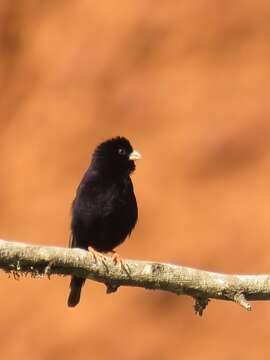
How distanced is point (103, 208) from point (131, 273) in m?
1.56

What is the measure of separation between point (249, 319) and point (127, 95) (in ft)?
10.1

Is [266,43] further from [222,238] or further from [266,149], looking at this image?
[222,238]

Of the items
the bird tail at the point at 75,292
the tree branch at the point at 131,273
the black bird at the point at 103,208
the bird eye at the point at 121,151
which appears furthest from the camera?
the bird eye at the point at 121,151

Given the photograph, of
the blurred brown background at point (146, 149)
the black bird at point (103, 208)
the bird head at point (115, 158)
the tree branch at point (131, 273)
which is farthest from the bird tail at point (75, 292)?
the blurred brown background at point (146, 149)

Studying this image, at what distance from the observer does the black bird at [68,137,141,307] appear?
6129 millimetres

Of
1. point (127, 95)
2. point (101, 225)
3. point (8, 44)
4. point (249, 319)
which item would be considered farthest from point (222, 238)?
point (101, 225)

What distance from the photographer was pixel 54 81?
486 inches

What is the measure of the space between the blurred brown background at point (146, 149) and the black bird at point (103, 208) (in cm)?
Result: 467

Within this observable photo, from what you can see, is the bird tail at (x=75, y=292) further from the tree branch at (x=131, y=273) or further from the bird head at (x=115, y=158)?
the tree branch at (x=131, y=273)

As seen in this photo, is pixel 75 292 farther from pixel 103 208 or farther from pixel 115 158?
pixel 115 158

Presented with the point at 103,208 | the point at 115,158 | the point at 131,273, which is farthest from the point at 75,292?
the point at 131,273

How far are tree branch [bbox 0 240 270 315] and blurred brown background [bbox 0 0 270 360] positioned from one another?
589cm

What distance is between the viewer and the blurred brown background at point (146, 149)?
11039 millimetres

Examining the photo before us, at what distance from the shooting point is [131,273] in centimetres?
457
